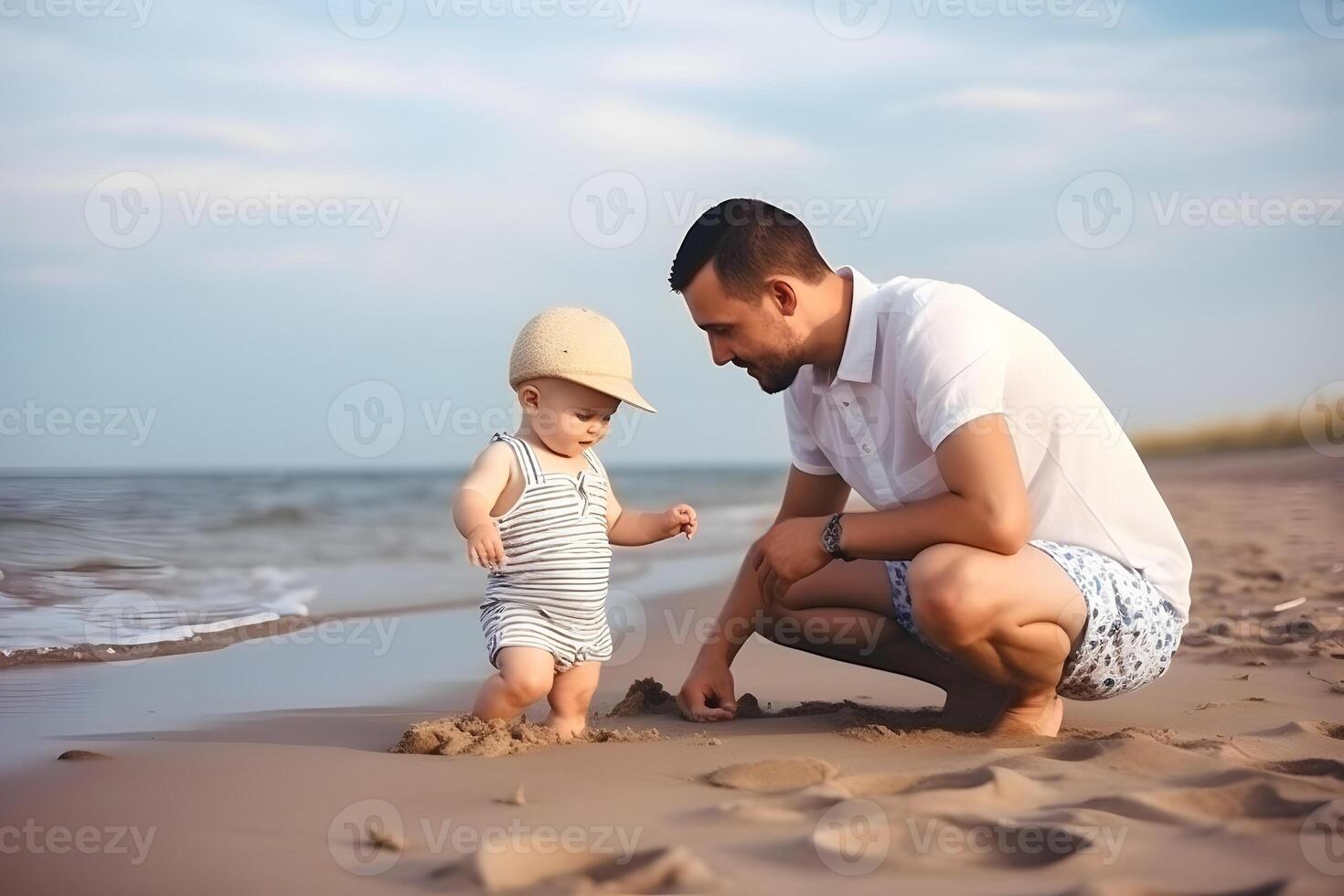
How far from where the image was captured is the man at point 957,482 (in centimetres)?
312

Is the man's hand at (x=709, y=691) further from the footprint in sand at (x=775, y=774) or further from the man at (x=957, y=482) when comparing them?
the footprint in sand at (x=775, y=774)

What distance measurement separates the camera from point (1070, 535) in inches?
134

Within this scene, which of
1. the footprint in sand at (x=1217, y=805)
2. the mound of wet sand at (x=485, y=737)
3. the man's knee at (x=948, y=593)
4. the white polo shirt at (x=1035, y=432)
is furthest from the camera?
the white polo shirt at (x=1035, y=432)

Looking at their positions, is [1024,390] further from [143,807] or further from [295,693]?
[295,693]

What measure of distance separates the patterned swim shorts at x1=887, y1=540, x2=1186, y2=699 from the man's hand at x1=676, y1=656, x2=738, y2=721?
2.28ft

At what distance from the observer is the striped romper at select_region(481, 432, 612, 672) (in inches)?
139

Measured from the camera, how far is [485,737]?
324 centimetres

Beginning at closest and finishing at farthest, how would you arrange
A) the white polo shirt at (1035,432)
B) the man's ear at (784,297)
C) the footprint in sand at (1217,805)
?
the footprint in sand at (1217,805), the white polo shirt at (1035,432), the man's ear at (784,297)

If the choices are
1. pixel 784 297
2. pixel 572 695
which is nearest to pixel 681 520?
pixel 572 695

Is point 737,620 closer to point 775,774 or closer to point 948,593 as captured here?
point 948,593

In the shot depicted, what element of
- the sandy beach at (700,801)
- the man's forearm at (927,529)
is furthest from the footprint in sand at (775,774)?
the man's forearm at (927,529)

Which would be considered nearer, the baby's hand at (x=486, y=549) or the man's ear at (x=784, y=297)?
the baby's hand at (x=486, y=549)

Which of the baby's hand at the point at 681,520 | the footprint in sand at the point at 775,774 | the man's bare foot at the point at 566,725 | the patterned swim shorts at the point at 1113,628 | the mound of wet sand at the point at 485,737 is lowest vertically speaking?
the man's bare foot at the point at 566,725

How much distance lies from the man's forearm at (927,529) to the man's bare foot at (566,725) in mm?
900
